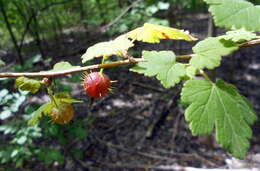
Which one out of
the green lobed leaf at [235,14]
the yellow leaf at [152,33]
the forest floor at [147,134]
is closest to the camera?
the green lobed leaf at [235,14]

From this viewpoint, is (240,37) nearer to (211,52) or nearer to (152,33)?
(211,52)

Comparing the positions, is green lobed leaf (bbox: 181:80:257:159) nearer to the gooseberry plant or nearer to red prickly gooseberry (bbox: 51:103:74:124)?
the gooseberry plant

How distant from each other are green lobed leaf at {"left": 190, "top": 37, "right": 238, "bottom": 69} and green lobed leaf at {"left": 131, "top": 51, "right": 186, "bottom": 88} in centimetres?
5

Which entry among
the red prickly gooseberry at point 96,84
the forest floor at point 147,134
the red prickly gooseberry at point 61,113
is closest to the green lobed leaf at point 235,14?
the red prickly gooseberry at point 96,84

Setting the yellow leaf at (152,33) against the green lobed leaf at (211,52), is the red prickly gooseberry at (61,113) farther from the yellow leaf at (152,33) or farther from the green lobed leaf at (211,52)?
the green lobed leaf at (211,52)

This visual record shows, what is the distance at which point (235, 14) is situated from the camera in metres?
0.79

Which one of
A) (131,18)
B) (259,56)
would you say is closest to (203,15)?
(259,56)

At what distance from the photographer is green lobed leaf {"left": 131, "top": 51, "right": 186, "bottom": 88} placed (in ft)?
2.62

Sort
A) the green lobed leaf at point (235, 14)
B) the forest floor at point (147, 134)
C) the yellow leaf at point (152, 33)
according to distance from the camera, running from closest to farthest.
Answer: the green lobed leaf at point (235, 14) → the yellow leaf at point (152, 33) → the forest floor at point (147, 134)

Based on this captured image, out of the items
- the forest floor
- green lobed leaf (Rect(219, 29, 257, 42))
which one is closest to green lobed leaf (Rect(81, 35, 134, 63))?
green lobed leaf (Rect(219, 29, 257, 42))

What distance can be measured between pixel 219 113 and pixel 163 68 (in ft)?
0.76

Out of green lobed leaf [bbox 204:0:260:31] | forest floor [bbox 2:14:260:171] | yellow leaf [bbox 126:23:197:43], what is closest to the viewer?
green lobed leaf [bbox 204:0:260:31]

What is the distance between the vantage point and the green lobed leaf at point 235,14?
763mm

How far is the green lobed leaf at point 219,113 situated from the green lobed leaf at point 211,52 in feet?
0.22
